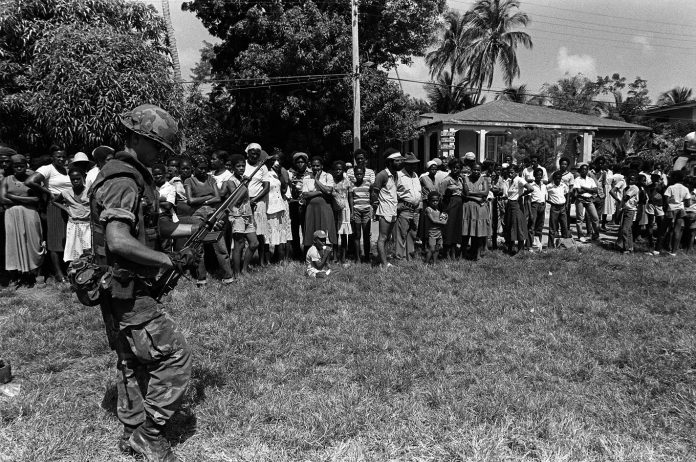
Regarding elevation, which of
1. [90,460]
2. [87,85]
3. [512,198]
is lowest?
[90,460]

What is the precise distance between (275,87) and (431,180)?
10.4m

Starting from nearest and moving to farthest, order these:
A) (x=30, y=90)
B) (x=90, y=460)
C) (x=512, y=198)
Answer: (x=90, y=460) < (x=512, y=198) < (x=30, y=90)

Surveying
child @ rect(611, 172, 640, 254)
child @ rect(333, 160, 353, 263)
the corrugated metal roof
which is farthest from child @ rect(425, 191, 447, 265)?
the corrugated metal roof

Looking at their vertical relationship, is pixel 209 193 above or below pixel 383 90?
below

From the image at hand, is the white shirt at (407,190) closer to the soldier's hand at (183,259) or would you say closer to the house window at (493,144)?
the soldier's hand at (183,259)

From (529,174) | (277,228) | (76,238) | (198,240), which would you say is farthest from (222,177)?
(529,174)

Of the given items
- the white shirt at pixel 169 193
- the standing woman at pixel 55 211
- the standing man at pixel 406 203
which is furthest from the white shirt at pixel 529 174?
the standing woman at pixel 55 211

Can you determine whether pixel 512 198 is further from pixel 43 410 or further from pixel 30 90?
pixel 30 90

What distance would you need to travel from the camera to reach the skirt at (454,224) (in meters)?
8.36

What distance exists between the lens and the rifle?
308 cm

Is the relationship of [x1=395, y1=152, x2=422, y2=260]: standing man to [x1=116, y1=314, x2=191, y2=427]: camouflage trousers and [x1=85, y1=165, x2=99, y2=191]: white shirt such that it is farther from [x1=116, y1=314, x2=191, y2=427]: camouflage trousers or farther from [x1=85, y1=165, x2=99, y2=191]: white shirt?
[x1=116, y1=314, x2=191, y2=427]: camouflage trousers

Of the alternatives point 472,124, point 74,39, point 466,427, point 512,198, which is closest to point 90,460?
point 466,427

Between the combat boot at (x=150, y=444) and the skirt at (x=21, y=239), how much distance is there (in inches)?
205

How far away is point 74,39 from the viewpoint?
954 centimetres
